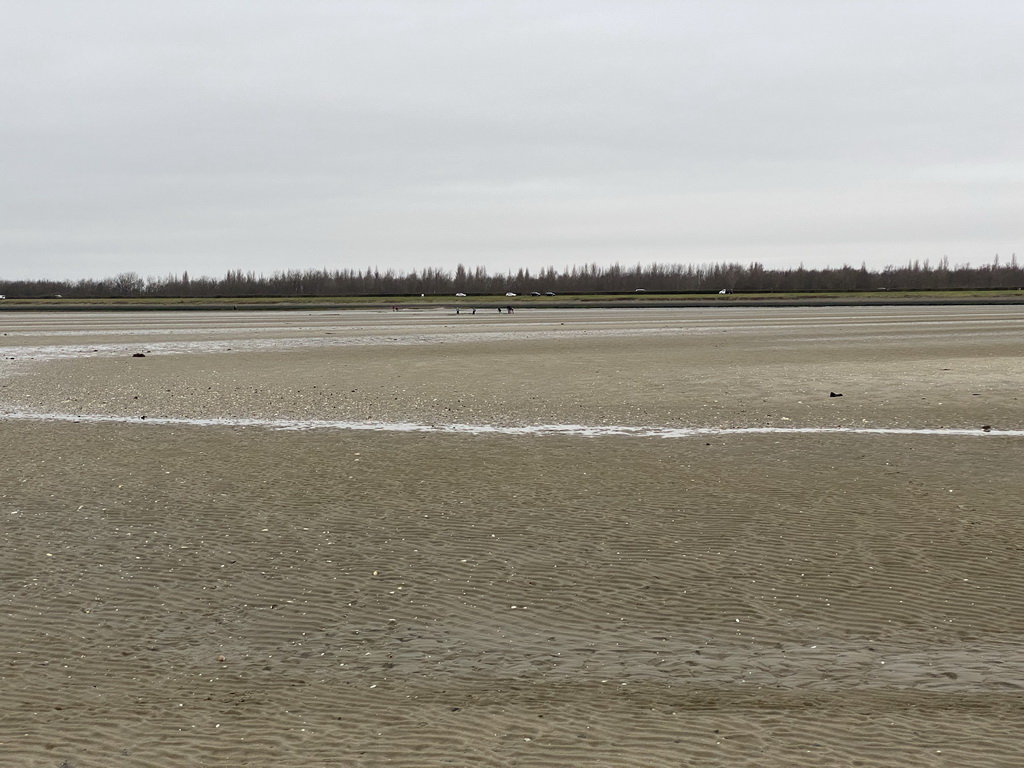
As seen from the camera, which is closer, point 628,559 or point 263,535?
point 628,559

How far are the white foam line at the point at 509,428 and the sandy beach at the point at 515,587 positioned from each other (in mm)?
102

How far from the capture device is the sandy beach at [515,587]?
523 cm

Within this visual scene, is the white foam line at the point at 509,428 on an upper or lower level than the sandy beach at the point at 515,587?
upper

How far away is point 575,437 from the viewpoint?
48.4ft

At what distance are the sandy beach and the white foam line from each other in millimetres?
102

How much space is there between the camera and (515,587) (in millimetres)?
7645

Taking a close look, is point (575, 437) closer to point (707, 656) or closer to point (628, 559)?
point (628, 559)

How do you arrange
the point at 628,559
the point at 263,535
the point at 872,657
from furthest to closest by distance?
the point at 263,535 → the point at 628,559 → the point at 872,657

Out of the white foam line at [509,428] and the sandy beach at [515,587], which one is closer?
the sandy beach at [515,587]

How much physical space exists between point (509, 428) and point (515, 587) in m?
8.11

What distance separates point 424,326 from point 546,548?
144ft

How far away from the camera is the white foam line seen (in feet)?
49.1

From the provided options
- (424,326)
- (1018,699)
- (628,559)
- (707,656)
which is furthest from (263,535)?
(424,326)

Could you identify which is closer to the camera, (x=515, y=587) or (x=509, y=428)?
(x=515, y=587)
